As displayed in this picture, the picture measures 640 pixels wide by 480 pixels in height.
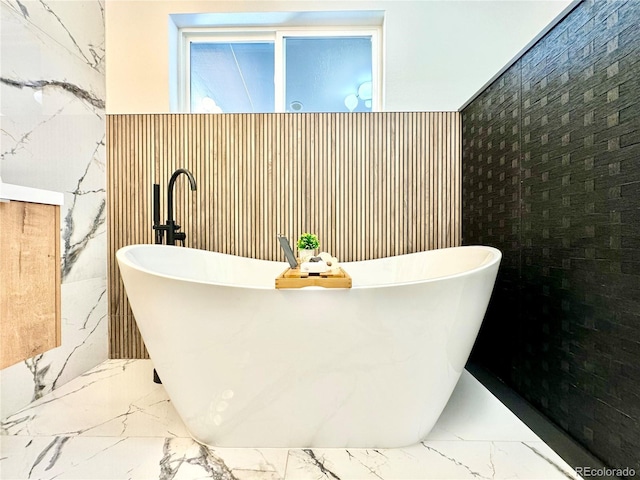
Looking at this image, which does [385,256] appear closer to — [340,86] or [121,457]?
[340,86]

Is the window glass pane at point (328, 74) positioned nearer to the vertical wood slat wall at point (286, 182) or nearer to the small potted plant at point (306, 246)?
the vertical wood slat wall at point (286, 182)

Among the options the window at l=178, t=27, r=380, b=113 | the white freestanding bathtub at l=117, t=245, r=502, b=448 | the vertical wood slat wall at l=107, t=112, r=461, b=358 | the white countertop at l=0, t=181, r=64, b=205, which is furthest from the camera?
the window at l=178, t=27, r=380, b=113

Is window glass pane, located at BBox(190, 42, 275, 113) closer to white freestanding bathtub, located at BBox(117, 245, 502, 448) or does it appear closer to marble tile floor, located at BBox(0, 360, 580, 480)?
white freestanding bathtub, located at BBox(117, 245, 502, 448)

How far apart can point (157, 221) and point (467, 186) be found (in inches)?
66.5

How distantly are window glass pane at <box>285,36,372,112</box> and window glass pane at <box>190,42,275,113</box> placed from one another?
15 centimetres

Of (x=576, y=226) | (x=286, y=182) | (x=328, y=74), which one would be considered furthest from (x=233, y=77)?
(x=576, y=226)

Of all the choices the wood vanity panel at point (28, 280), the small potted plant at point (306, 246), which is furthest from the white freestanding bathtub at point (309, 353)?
the small potted plant at point (306, 246)

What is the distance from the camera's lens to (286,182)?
6.39ft

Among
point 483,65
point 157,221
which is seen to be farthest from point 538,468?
point 483,65

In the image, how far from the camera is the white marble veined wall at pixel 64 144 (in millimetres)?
1363

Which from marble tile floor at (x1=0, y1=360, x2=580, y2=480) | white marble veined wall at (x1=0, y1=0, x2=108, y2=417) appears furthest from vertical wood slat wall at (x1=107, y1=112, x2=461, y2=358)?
marble tile floor at (x1=0, y1=360, x2=580, y2=480)

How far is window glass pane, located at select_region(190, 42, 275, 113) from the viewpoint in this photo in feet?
7.42

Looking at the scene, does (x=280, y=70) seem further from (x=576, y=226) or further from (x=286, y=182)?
(x=576, y=226)

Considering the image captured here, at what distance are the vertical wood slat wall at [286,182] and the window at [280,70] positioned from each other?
375 millimetres
